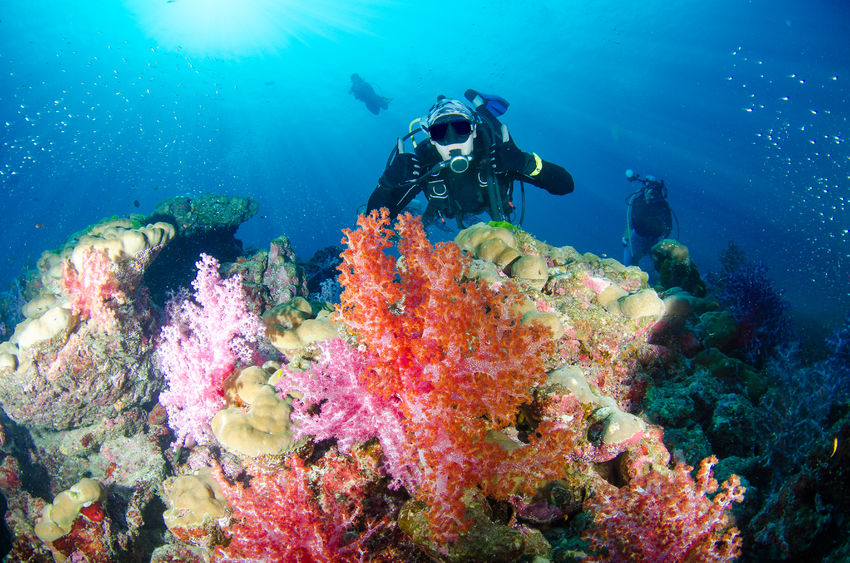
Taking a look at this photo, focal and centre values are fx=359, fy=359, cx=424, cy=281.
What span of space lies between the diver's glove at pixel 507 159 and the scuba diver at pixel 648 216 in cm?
1015

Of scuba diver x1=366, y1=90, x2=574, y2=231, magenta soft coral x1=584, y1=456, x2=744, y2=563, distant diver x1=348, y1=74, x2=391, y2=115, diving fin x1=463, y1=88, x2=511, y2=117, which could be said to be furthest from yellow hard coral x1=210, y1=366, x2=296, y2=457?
distant diver x1=348, y1=74, x2=391, y2=115

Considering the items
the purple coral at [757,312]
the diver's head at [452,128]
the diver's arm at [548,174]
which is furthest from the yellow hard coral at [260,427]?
the purple coral at [757,312]

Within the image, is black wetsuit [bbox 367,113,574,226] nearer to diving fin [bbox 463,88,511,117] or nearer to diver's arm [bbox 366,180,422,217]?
diver's arm [bbox 366,180,422,217]

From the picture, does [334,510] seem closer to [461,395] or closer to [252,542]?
[252,542]

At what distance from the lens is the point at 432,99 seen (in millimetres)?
79562

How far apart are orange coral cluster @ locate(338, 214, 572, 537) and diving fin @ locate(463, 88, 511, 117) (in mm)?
5547

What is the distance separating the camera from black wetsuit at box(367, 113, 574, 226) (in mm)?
5586

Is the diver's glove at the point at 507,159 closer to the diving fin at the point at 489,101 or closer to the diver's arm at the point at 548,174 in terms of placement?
the diver's arm at the point at 548,174

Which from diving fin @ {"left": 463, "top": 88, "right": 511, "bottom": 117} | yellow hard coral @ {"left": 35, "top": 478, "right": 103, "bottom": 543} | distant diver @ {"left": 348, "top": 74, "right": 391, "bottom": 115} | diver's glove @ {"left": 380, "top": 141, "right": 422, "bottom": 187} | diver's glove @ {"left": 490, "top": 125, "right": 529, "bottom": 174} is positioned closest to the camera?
yellow hard coral @ {"left": 35, "top": 478, "right": 103, "bottom": 543}

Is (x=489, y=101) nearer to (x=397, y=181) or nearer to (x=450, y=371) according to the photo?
(x=397, y=181)

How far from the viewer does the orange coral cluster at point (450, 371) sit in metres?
1.98

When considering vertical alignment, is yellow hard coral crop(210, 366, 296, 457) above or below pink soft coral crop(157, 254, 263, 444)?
above

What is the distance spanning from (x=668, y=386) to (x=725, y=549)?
2000 mm

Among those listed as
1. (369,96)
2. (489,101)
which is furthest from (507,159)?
(369,96)
